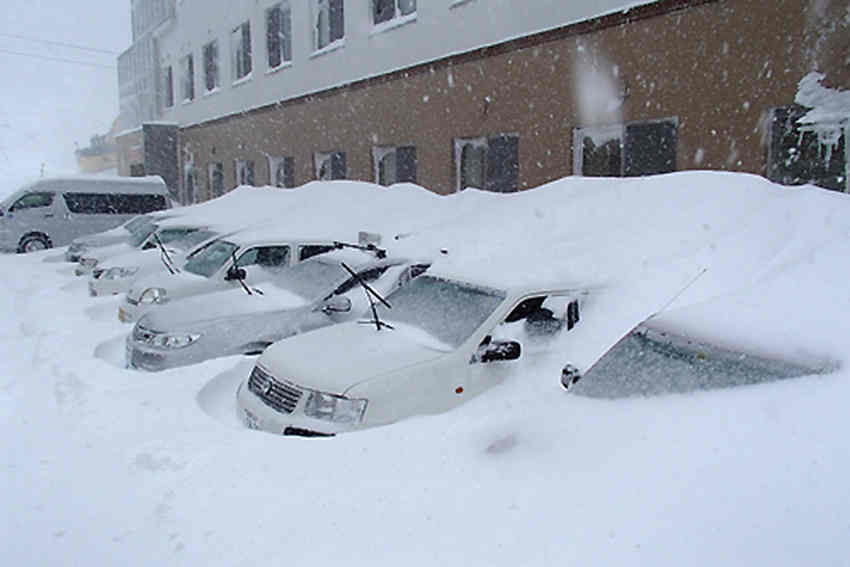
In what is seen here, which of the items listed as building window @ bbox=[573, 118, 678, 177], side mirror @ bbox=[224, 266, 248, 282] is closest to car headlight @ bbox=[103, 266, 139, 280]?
side mirror @ bbox=[224, 266, 248, 282]

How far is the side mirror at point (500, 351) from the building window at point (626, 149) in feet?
19.3

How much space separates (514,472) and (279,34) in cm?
1874

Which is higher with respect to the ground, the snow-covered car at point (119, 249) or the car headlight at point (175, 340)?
the snow-covered car at point (119, 249)

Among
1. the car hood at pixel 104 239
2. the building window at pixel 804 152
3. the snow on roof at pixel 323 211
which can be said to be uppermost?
the building window at pixel 804 152

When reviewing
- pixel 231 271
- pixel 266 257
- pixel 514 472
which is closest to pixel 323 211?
pixel 266 257

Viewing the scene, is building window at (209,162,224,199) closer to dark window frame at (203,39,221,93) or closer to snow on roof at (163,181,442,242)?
dark window frame at (203,39,221,93)

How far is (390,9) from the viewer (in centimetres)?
1492

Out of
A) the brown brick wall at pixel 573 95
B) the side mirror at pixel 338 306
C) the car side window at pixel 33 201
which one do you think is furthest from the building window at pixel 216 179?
the side mirror at pixel 338 306

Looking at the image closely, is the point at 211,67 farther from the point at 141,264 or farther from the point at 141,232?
the point at 141,264

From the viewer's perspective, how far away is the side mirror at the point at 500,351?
4691 mm

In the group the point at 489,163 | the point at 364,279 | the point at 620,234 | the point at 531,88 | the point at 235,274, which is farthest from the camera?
the point at 489,163

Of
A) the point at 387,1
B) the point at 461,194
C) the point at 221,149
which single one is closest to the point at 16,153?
the point at 221,149

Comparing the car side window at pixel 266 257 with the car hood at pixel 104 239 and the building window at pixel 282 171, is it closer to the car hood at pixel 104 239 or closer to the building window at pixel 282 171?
the car hood at pixel 104 239

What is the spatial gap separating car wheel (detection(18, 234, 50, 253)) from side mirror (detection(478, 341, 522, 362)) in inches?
639
